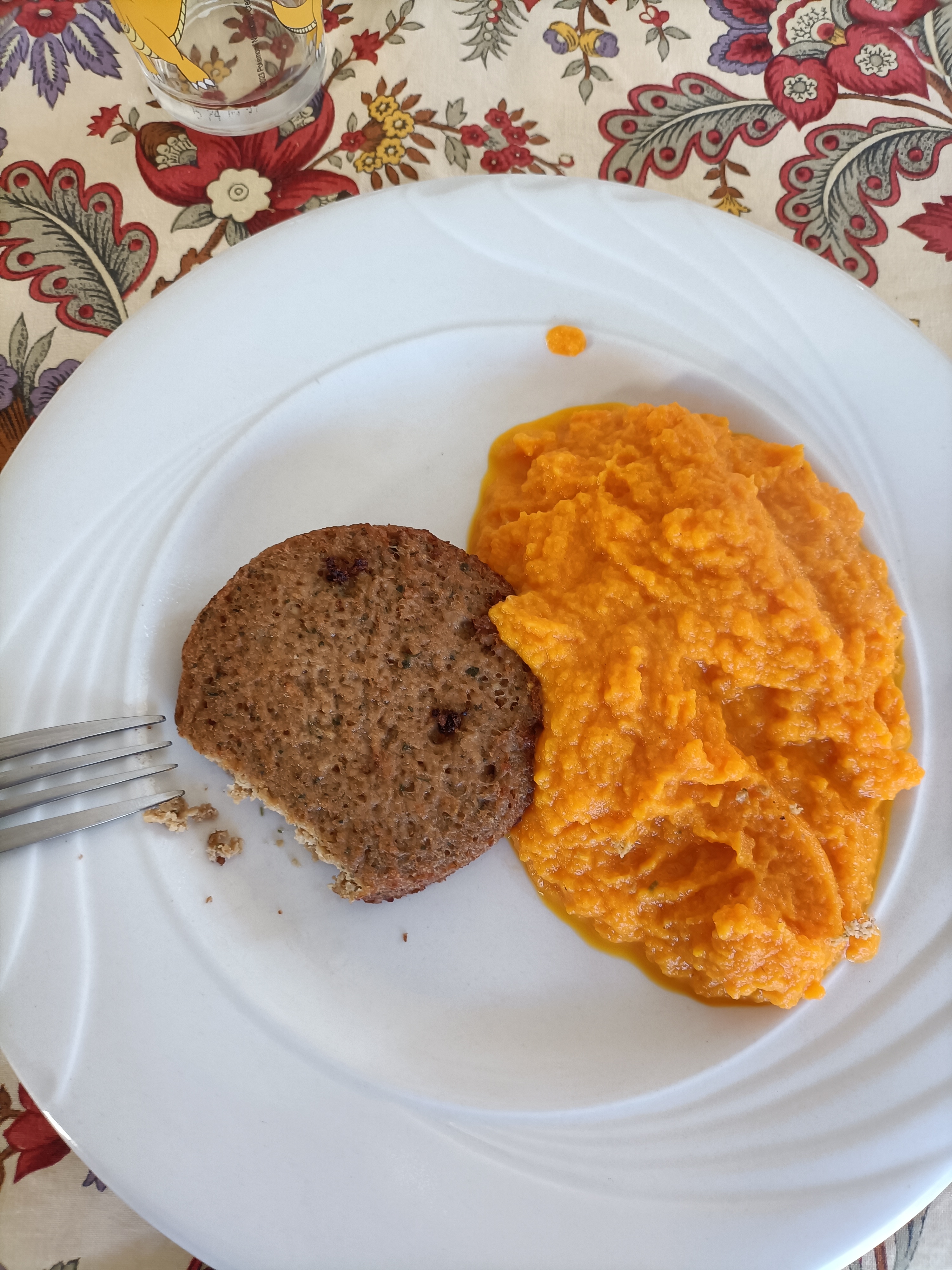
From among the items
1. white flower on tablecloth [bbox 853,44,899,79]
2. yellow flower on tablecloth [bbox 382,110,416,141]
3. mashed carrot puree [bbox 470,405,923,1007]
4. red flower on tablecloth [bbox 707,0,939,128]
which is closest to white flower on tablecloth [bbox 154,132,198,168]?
yellow flower on tablecloth [bbox 382,110,416,141]

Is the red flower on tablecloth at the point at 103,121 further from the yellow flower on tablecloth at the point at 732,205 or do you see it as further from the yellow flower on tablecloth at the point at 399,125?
the yellow flower on tablecloth at the point at 732,205

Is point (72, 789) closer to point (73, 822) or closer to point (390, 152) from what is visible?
point (73, 822)

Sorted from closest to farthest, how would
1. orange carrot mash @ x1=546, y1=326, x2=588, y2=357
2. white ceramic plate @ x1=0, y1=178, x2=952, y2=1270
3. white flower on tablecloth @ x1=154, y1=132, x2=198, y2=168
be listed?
white ceramic plate @ x1=0, y1=178, x2=952, y2=1270
orange carrot mash @ x1=546, y1=326, x2=588, y2=357
white flower on tablecloth @ x1=154, y1=132, x2=198, y2=168

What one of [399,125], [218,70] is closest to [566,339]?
[399,125]

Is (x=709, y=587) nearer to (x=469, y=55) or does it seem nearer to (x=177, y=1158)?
(x=177, y=1158)

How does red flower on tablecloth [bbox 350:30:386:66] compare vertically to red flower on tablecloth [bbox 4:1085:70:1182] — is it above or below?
above

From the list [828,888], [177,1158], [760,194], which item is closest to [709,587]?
[828,888]

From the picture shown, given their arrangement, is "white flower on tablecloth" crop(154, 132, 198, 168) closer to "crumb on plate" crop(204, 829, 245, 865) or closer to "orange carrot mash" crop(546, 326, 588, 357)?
"orange carrot mash" crop(546, 326, 588, 357)
